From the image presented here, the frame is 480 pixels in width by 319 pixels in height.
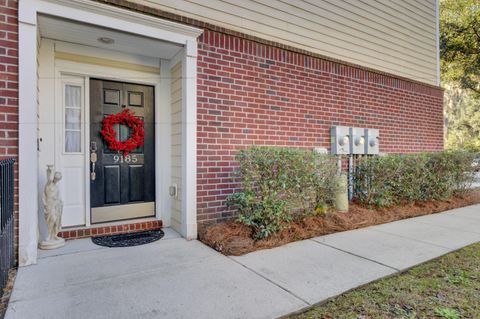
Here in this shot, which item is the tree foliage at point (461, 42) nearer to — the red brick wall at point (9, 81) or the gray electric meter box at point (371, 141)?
the gray electric meter box at point (371, 141)

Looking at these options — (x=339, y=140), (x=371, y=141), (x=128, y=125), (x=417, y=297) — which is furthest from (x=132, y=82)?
(x=371, y=141)

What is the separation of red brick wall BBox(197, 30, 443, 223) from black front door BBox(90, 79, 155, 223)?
84 cm

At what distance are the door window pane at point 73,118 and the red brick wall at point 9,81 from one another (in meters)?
0.88

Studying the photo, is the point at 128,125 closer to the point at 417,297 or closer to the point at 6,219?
the point at 6,219

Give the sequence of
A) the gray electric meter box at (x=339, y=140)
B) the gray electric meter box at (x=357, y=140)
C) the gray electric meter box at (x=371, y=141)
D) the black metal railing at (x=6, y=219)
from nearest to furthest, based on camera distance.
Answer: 1. the black metal railing at (x=6, y=219)
2. the gray electric meter box at (x=339, y=140)
3. the gray electric meter box at (x=357, y=140)
4. the gray electric meter box at (x=371, y=141)

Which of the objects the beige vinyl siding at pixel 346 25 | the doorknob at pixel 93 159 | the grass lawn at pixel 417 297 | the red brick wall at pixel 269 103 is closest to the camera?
the grass lawn at pixel 417 297

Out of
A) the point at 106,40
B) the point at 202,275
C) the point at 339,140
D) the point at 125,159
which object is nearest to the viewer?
the point at 202,275

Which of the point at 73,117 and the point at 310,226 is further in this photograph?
the point at 310,226

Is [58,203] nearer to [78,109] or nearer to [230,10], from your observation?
[78,109]

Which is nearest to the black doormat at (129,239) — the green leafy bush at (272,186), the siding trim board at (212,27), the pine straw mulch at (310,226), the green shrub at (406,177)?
the pine straw mulch at (310,226)

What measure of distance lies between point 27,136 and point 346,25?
5.37 meters

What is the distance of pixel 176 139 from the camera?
3.99 metres

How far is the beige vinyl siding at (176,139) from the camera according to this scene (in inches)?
153

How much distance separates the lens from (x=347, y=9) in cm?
557
